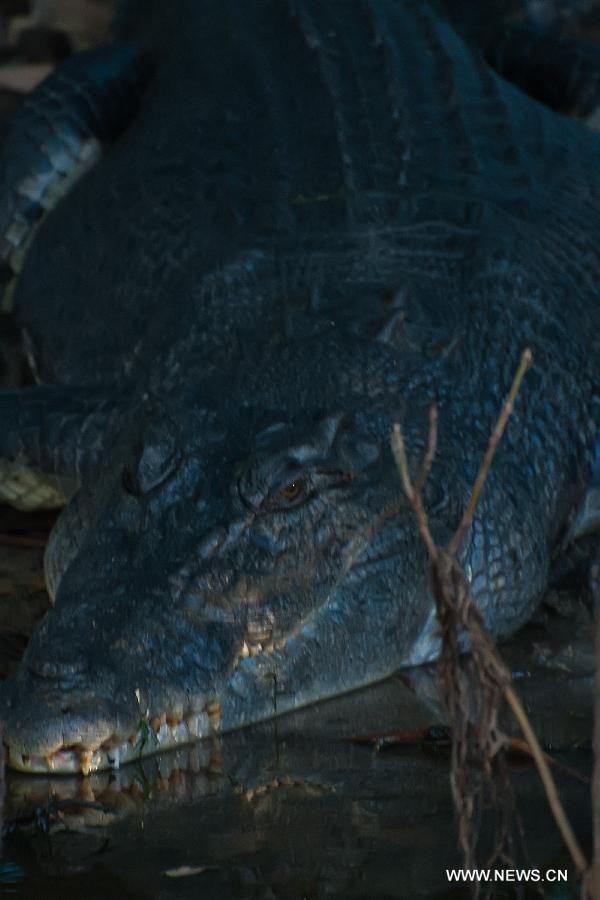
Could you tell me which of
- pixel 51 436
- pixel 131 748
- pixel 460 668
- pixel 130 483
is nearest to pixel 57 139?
pixel 51 436

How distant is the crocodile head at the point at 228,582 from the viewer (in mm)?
3068

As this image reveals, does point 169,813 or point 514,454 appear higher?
point 514,454

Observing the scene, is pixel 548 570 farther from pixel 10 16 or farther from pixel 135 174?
pixel 10 16

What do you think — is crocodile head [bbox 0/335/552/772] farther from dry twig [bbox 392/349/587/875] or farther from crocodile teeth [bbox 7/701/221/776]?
dry twig [bbox 392/349/587/875]

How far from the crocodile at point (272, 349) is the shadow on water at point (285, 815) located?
9 centimetres

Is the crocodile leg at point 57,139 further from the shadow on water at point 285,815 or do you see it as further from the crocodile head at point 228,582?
the shadow on water at point 285,815

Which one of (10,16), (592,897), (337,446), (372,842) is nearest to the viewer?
(592,897)

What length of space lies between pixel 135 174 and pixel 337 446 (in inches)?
77.8

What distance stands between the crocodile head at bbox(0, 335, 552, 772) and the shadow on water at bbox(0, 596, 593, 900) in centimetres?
8

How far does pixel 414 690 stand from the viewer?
346cm

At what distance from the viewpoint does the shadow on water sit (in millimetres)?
2609

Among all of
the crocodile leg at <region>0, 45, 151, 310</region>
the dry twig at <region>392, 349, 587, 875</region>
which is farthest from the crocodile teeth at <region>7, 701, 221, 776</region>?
the crocodile leg at <region>0, 45, 151, 310</region>

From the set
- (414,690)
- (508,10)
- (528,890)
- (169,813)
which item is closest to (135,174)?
(508,10)

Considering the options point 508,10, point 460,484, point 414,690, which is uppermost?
point 508,10
